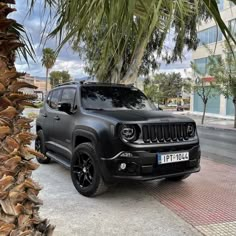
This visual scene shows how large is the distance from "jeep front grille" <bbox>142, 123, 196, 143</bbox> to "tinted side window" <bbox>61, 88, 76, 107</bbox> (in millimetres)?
1866

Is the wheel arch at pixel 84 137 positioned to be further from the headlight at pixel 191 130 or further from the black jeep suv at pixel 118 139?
the headlight at pixel 191 130

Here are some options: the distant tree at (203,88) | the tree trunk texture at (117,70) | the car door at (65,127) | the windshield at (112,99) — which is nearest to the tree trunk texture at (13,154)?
the tree trunk texture at (117,70)

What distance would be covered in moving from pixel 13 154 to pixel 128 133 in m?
3.14

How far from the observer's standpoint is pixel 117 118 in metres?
5.00

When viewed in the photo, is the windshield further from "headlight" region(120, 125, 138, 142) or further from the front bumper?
the front bumper

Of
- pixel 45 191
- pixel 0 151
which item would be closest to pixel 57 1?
pixel 0 151

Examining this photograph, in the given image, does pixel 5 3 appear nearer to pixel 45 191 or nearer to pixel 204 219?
pixel 204 219

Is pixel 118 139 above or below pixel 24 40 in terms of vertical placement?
below

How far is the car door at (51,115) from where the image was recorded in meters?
7.13

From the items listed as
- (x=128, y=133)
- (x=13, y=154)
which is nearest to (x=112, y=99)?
(x=128, y=133)

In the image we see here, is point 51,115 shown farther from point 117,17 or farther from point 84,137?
point 117,17

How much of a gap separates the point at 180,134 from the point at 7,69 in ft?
12.8

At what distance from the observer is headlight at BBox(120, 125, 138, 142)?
4.86 metres

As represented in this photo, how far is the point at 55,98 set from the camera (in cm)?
757
